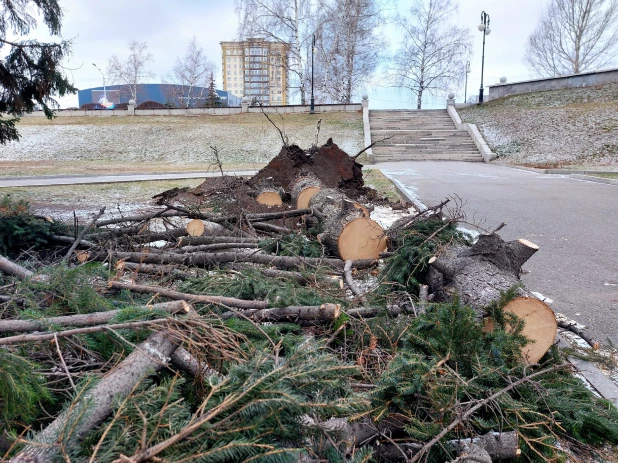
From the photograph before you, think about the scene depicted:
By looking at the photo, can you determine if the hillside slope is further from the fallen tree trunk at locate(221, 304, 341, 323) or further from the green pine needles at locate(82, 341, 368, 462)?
the green pine needles at locate(82, 341, 368, 462)

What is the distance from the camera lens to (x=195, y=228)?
5766mm

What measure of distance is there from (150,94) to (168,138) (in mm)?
47523

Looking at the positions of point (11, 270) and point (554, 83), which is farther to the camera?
point (554, 83)

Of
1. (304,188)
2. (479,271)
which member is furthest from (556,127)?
(479,271)

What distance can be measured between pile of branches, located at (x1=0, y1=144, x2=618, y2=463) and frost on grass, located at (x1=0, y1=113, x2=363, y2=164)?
67.6ft

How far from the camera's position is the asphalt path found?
4.71 metres

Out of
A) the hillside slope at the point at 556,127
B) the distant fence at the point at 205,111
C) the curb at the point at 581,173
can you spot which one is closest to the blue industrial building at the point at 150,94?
the distant fence at the point at 205,111

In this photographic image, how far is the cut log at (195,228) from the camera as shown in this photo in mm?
5746

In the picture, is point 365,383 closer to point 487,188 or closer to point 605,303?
point 605,303

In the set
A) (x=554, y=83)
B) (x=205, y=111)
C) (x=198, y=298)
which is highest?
(x=554, y=83)

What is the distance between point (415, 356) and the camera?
8.55ft

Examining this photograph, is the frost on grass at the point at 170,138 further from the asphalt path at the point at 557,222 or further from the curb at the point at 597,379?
the curb at the point at 597,379

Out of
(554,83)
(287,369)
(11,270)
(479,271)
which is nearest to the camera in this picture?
(287,369)

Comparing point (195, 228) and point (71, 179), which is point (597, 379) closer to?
point (195, 228)
